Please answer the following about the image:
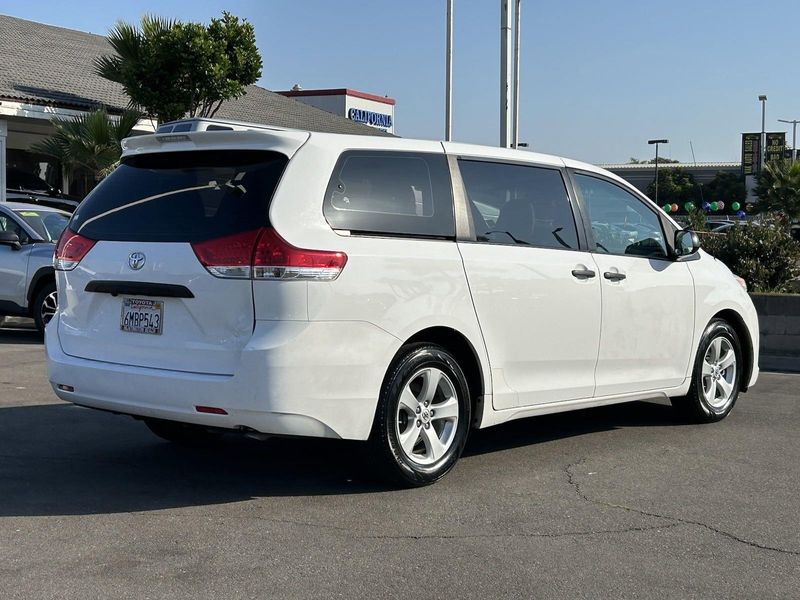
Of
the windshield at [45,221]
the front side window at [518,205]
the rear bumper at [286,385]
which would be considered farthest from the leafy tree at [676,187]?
the rear bumper at [286,385]

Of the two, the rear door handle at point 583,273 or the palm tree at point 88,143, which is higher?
the palm tree at point 88,143

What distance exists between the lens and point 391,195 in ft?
18.9

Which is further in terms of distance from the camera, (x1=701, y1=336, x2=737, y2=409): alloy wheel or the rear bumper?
(x1=701, y1=336, x2=737, y2=409): alloy wheel

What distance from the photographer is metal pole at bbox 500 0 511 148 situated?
18.5m

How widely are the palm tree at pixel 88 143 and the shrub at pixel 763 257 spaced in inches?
498

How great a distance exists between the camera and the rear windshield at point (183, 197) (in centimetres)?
532

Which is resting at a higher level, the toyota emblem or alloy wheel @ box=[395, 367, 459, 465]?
the toyota emblem

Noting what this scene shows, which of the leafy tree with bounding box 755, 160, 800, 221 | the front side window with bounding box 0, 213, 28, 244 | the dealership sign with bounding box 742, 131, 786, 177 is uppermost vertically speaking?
the dealership sign with bounding box 742, 131, 786, 177

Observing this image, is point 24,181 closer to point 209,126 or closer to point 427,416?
point 209,126

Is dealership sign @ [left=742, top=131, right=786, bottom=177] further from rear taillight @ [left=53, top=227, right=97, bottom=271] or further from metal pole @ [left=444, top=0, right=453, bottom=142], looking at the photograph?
rear taillight @ [left=53, top=227, right=97, bottom=271]

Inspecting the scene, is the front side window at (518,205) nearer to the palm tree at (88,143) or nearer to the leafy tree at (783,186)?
the palm tree at (88,143)

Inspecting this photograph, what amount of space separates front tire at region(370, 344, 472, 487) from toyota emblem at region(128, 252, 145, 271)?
1.41 meters

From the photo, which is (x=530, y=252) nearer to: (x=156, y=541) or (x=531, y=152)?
(x=531, y=152)

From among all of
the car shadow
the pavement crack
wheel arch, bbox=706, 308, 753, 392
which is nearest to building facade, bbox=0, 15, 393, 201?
the car shadow
